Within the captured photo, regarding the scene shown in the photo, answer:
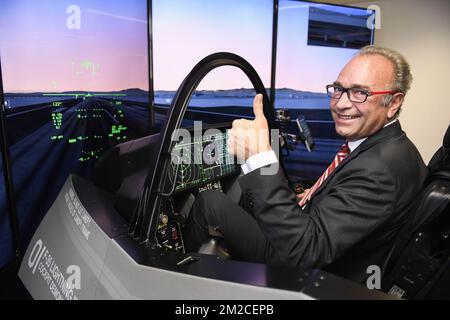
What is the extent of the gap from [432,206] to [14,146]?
2.30 m

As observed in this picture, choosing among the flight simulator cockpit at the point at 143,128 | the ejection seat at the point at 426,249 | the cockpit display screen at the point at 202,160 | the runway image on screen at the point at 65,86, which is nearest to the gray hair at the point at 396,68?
the ejection seat at the point at 426,249

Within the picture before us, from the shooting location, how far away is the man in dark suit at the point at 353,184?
0.94m

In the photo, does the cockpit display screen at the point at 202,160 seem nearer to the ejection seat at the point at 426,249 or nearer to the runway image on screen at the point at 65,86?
the ejection seat at the point at 426,249

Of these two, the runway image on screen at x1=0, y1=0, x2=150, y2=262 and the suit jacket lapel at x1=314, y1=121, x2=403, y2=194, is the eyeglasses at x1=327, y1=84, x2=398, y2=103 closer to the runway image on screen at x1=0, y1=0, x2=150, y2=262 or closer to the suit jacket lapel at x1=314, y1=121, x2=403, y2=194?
the suit jacket lapel at x1=314, y1=121, x2=403, y2=194

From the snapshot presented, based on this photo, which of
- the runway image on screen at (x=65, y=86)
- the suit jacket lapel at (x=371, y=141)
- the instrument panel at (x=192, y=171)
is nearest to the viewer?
the suit jacket lapel at (x=371, y=141)

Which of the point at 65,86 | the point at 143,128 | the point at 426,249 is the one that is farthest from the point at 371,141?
the point at 143,128

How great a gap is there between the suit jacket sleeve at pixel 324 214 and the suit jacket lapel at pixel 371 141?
94mm

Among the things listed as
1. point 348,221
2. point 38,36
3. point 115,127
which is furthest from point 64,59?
point 348,221

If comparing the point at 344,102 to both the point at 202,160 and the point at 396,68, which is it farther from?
the point at 202,160

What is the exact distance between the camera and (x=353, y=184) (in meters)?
0.99

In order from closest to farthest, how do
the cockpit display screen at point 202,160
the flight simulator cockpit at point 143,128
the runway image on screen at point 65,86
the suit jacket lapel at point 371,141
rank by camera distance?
the flight simulator cockpit at point 143,128 → the suit jacket lapel at point 371,141 → the cockpit display screen at point 202,160 → the runway image on screen at point 65,86

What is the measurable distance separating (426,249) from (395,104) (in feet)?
1.70

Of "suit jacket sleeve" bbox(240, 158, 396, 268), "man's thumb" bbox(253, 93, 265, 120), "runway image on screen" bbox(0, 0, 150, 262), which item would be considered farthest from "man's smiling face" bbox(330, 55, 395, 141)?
"runway image on screen" bbox(0, 0, 150, 262)

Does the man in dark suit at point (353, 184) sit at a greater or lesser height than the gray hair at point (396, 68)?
lesser
